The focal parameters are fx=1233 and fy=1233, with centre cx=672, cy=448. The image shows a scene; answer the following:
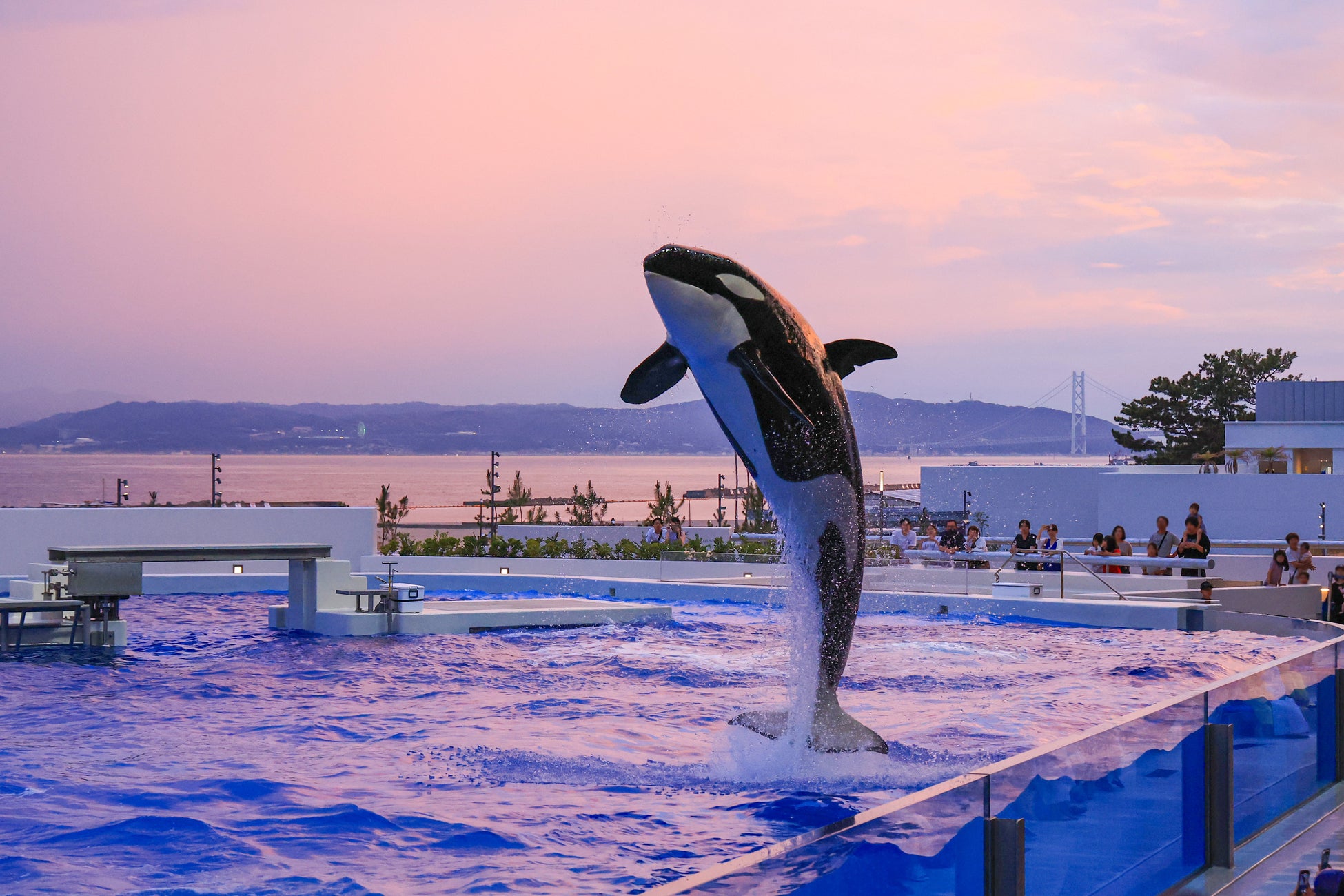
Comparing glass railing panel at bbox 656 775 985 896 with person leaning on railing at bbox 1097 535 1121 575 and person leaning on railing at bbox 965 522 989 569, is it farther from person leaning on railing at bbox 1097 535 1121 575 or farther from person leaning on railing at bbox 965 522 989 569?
person leaning on railing at bbox 1097 535 1121 575

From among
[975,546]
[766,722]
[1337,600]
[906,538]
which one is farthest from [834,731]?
[975,546]

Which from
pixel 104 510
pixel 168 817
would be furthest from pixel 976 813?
pixel 104 510

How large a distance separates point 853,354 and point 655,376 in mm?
1188

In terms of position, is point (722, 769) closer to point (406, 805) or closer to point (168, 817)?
point (406, 805)

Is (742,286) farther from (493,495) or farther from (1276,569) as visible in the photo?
(493,495)

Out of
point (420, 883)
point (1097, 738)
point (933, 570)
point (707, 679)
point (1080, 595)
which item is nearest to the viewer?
point (1097, 738)

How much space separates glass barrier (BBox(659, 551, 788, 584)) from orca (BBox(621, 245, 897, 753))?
10.3m

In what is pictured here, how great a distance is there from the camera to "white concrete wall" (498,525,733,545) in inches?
1032

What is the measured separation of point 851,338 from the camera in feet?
20.4

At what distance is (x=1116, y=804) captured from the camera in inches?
161

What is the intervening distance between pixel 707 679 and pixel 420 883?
5.62 m

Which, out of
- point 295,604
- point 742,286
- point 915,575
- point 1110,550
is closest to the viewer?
point 742,286

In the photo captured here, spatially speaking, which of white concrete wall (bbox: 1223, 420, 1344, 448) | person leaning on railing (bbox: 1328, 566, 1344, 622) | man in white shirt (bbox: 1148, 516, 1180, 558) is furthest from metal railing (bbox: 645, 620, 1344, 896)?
white concrete wall (bbox: 1223, 420, 1344, 448)

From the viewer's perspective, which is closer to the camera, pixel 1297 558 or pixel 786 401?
pixel 786 401
